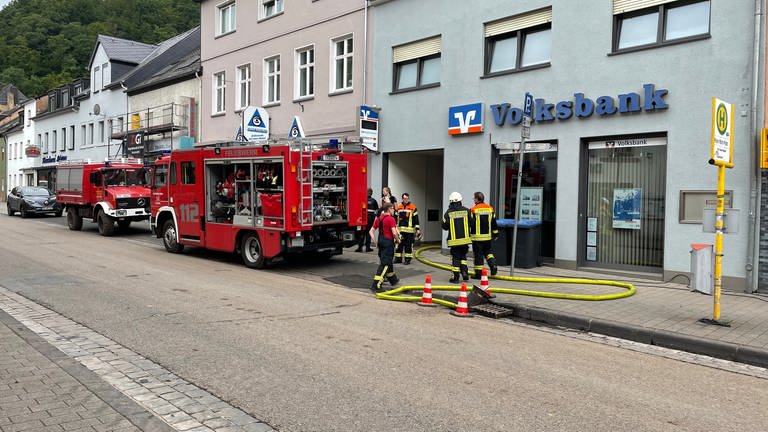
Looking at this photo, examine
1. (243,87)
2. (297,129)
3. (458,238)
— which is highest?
(243,87)

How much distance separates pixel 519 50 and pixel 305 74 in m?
8.32

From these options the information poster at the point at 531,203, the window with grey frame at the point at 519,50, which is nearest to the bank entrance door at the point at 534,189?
the information poster at the point at 531,203

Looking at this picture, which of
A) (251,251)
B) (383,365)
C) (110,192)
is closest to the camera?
(383,365)

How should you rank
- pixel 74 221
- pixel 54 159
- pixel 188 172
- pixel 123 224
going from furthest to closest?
pixel 54 159 → pixel 74 221 → pixel 123 224 → pixel 188 172

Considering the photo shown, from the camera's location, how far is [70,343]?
249 inches

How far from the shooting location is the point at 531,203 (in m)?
13.2

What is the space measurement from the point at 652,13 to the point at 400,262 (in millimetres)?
7083

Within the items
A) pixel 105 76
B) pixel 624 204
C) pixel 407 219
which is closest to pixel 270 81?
pixel 407 219

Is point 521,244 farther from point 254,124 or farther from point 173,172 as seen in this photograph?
point 173,172

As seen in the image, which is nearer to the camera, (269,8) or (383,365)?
(383,365)

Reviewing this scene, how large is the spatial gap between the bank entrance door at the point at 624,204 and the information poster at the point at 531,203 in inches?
45.0

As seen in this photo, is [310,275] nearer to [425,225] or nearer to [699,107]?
[425,225]

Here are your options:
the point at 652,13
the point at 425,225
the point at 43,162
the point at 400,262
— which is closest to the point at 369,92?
the point at 425,225

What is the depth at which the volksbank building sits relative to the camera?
9.86 meters
